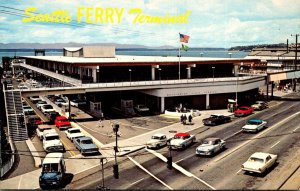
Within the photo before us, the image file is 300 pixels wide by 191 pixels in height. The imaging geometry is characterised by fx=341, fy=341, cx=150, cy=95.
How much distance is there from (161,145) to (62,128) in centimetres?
1645

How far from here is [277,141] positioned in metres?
39.6

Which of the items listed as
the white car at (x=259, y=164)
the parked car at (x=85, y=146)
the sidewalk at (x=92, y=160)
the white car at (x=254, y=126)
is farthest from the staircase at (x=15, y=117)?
the white car at (x=254, y=126)

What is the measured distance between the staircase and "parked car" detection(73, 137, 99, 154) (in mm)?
9339

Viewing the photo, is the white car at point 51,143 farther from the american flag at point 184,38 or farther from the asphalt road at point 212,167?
the american flag at point 184,38

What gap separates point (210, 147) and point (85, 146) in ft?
43.4

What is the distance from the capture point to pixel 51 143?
3762 centimetres

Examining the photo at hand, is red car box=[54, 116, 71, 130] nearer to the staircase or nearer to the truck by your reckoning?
the staircase

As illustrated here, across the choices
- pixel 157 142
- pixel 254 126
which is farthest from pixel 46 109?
pixel 254 126

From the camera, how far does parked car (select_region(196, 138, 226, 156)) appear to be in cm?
3444

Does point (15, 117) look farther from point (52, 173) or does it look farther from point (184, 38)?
point (184, 38)

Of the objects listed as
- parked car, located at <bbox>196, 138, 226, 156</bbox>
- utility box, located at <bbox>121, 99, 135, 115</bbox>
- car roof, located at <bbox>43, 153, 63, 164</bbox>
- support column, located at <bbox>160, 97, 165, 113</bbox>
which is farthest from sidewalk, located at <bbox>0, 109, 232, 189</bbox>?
utility box, located at <bbox>121, 99, 135, 115</bbox>

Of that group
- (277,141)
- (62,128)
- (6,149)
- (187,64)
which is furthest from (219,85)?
(6,149)

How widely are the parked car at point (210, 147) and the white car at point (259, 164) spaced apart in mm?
5430

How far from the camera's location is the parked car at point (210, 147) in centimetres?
3444
